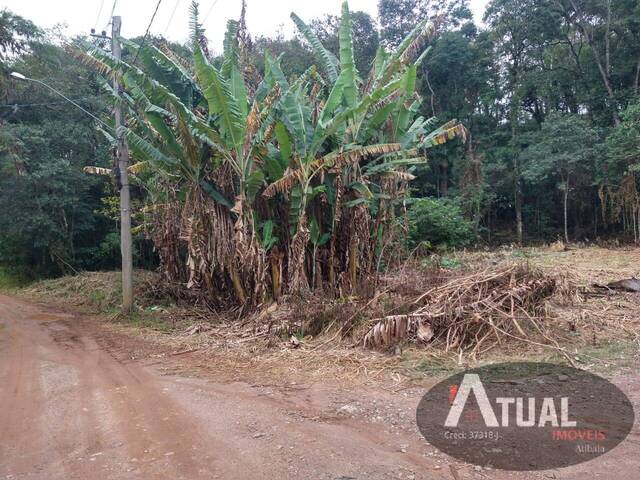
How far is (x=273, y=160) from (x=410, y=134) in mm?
3466

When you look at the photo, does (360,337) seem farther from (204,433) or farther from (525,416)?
(204,433)

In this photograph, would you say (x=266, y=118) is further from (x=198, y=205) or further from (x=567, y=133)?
(x=567, y=133)

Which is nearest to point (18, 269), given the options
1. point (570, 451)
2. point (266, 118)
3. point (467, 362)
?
point (266, 118)

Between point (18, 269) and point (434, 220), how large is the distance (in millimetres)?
19615

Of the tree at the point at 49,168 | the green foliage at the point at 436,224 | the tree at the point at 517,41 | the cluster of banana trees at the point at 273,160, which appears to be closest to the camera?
the cluster of banana trees at the point at 273,160

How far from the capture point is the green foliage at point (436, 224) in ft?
70.4

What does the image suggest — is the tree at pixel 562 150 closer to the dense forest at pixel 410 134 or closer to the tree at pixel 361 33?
the dense forest at pixel 410 134

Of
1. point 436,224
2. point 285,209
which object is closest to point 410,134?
point 285,209

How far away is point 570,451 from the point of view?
4023mm

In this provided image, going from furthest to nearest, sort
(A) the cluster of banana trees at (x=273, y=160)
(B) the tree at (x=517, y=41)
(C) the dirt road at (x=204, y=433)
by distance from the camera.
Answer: (B) the tree at (x=517, y=41) → (A) the cluster of banana trees at (x=273, y=160) → (C) the dirt road at (x=204, y=433)

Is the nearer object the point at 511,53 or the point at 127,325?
the point at 127,325

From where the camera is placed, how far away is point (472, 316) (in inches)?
279

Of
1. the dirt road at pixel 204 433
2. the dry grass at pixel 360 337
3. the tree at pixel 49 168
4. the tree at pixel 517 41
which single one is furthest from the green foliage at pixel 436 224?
the dirt road at pixel 204 433

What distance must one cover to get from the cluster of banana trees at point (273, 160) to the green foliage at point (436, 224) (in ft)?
31.1
